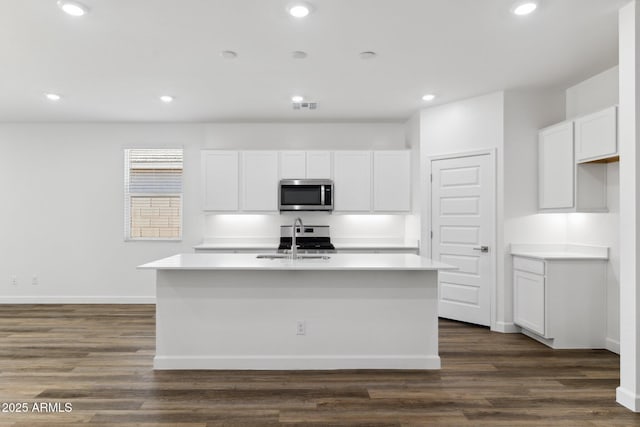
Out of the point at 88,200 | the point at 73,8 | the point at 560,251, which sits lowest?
the point at 560,251

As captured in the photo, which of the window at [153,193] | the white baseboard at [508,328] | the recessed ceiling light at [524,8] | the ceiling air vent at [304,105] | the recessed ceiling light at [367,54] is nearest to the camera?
the recessed ceiling light at [524,8]

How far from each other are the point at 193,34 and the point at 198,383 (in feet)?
8.74

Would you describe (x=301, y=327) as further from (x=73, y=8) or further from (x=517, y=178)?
(x=517, y=178)

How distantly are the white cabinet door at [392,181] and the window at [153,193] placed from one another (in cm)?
291

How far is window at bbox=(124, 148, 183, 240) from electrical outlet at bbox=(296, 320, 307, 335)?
3.29 metres

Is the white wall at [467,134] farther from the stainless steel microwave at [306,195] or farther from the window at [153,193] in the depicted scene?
the window at [153,193]

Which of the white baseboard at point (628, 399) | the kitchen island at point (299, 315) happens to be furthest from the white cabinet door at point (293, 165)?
the white baseboard at point (628, 399)

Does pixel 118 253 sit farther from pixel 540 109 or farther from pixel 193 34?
pixel 540 109

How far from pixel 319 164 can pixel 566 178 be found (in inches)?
117

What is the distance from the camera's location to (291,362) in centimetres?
334

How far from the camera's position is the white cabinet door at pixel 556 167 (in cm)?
398

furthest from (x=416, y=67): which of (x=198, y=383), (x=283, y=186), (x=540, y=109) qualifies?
(x=198, y=383)

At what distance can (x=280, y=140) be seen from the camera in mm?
5945

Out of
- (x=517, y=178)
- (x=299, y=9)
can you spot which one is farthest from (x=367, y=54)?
(x=517, y=178)
